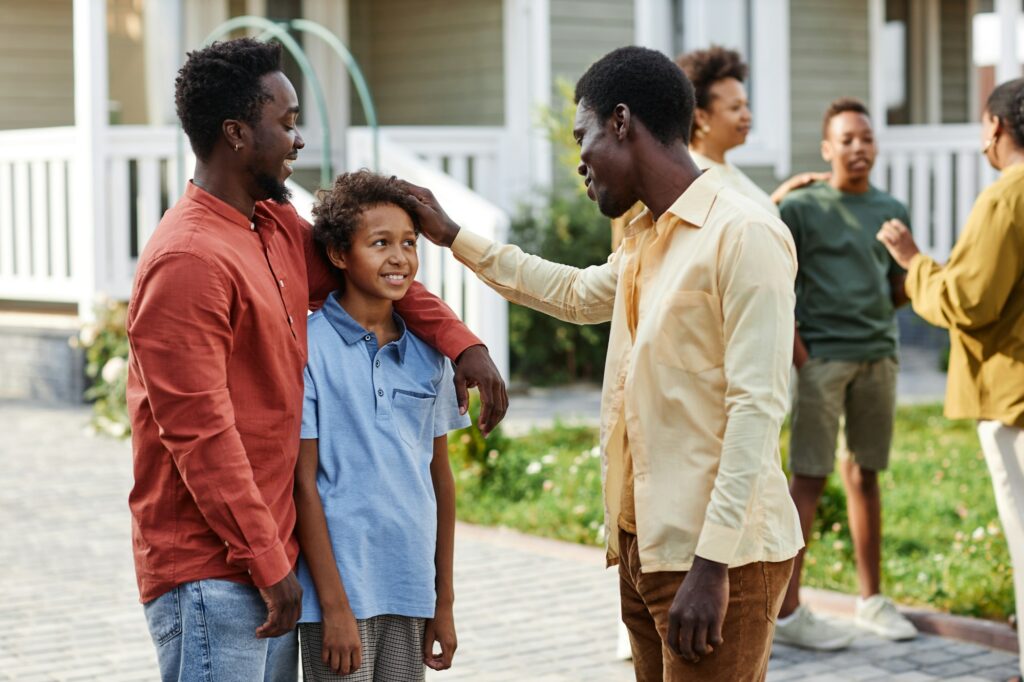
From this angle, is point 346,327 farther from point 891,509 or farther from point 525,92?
point 525,92

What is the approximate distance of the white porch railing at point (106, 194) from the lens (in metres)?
12.9

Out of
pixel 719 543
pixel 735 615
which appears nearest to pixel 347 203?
pixel 719 543

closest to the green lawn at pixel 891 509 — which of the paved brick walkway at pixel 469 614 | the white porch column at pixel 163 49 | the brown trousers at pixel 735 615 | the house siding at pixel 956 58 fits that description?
the paved brick walkway at pixel 469 614

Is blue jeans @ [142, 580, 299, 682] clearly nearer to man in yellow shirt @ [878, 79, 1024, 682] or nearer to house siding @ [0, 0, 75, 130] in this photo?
man in yellow shirt @ [878, 79, 1024, 682]

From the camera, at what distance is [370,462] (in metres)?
3.35

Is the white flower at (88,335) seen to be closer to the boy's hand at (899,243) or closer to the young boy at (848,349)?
the young boy at (848,349)

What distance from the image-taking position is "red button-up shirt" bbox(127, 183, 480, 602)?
2.92 m

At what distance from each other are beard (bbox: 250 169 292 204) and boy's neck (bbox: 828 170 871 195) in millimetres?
3483

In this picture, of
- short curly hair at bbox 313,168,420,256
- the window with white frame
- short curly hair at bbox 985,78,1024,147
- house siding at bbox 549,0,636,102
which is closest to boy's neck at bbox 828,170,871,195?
short curly hair at bbox 985,78,1024,147

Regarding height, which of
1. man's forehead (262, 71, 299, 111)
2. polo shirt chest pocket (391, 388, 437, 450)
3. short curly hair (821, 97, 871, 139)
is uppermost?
short curly hair (821, 97, 871, 139)

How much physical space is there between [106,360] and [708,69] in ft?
25.1

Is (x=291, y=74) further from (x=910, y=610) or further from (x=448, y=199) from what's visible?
(x=910, y=610)

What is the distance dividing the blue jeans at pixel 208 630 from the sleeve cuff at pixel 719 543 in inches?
35.2

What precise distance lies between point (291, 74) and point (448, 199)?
3988mm
